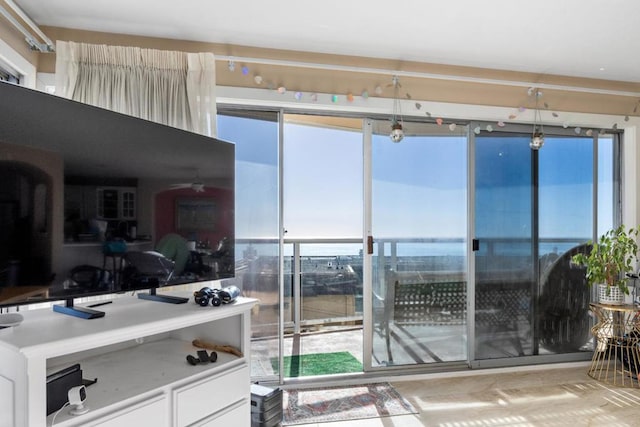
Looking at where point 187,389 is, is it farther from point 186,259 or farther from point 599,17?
point 599,17

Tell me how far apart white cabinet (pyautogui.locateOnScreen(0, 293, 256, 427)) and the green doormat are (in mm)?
1352

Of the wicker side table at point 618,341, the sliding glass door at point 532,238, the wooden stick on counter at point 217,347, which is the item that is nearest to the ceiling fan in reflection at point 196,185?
the wooden stick on counter at point 217,347

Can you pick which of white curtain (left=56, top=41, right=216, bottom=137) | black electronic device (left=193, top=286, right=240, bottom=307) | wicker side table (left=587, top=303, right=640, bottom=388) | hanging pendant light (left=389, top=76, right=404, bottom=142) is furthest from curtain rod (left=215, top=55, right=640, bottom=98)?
wicker side table (left=587, top=303, right=640, bottom=388)

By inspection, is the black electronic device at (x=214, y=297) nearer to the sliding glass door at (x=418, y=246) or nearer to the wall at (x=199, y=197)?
the wall at (x=199, y=197)

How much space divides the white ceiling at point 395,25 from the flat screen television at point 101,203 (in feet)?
2.92

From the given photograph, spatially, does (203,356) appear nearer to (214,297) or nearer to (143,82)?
(214,297)

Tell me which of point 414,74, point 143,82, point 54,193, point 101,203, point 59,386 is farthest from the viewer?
point 414,74

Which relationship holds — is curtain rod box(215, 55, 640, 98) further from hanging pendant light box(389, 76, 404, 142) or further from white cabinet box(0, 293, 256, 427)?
white cabinet box(0, 293, 256, 427)

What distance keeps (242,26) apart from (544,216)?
2789 mm

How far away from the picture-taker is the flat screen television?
4.06ft

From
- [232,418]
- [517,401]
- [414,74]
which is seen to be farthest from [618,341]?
[232,418]

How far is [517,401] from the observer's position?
259cm

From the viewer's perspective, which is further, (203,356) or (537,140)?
(537,140)

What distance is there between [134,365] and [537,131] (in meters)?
3.30
